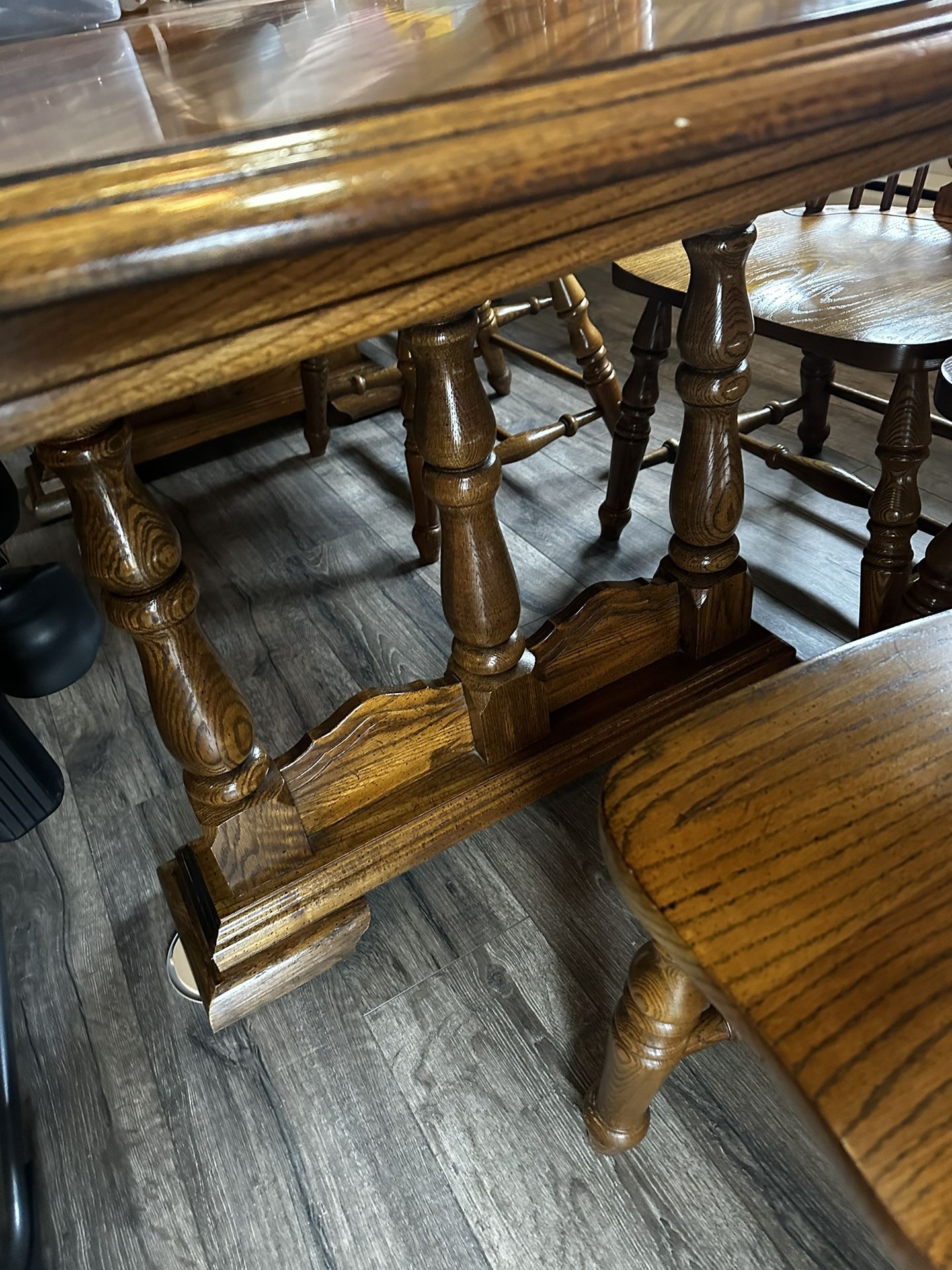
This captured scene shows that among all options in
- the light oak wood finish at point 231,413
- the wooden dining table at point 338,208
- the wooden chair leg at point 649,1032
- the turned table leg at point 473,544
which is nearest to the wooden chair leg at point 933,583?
the wooden dining table at point 338,208

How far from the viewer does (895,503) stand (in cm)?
114

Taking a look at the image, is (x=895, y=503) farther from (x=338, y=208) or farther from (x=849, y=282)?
(x=338, y=208)

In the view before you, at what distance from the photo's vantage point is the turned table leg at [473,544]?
737mm

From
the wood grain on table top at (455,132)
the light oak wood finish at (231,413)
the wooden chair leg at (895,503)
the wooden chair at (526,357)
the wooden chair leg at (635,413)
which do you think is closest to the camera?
the wood grain on table top at (455,132)

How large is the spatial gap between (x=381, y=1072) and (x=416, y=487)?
0.94 metres

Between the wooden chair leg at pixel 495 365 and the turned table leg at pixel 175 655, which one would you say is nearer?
the turned table leg at pixel 175 655

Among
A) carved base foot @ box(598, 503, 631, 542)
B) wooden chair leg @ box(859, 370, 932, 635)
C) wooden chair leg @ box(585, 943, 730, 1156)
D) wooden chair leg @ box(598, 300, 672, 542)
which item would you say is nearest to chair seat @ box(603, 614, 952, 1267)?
wooden chair leg @ box(585, 943, 730, 1156)

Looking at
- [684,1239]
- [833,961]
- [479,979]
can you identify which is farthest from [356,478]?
[833,961]

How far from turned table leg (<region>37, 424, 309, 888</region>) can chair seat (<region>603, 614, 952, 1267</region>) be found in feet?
1.36

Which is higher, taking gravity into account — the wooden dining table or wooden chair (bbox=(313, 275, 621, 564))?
the wooden dining table

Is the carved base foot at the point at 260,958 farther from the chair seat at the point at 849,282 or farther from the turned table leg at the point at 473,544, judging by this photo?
the chair seat at the point at 849,282

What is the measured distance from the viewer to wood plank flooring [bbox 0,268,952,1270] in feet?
2.41

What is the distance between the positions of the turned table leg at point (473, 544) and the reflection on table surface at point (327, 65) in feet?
0.68

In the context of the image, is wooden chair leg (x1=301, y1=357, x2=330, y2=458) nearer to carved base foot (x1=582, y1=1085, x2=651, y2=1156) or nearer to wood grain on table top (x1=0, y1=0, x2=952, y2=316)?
wood grain on table top (x1=0, y1=0, x2=952, y2=316)
